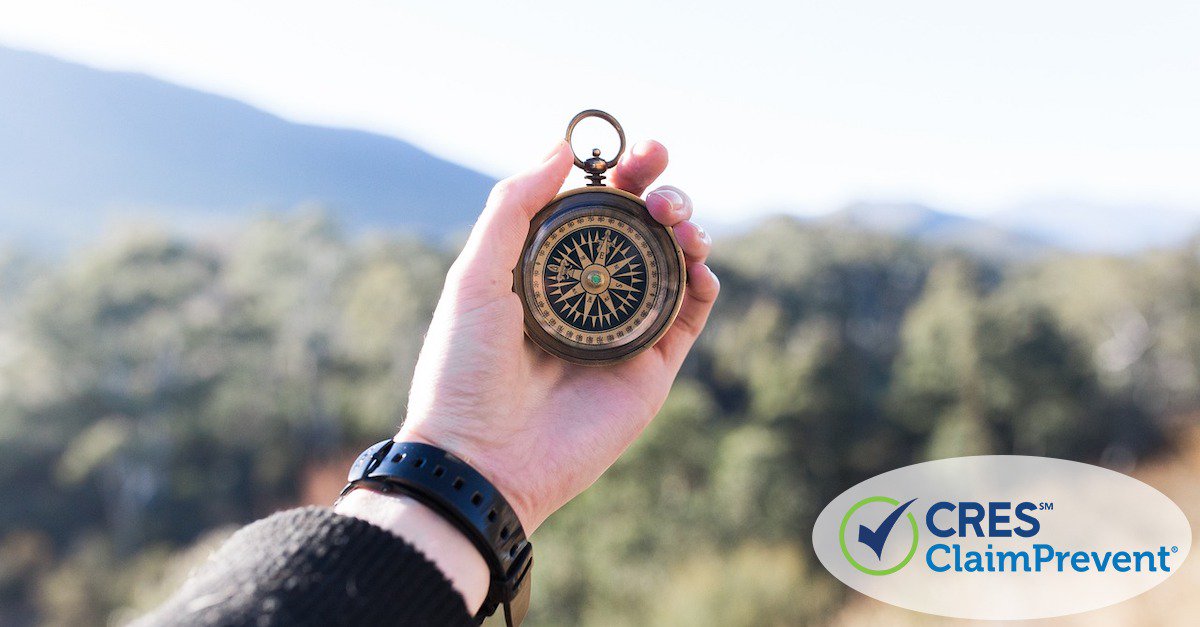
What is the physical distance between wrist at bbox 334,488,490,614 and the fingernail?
1607 mm

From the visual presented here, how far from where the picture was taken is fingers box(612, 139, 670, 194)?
3371 mm

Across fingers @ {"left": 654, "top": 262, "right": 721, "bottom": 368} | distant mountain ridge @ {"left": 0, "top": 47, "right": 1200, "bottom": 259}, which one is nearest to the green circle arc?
fingers @ {"left": 654, "top": 262, "right": 721, "bottom": 368}

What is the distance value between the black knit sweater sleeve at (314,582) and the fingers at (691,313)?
69.4 inches

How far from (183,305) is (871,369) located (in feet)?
75.4

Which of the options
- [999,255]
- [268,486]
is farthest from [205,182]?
[999,255]

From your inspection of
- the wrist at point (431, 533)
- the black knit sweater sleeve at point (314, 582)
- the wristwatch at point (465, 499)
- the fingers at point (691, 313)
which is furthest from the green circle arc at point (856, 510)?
the black knit sweater sleeve at point (314, 582)

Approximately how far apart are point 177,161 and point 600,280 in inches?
1618

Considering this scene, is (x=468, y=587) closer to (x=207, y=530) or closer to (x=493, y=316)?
(x=493, y=316)

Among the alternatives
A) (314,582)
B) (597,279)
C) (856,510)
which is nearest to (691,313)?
(597,279)

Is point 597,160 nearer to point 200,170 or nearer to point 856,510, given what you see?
point 856,510

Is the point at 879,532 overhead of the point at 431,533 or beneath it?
beneath

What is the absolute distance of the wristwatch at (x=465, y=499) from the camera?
2316mm

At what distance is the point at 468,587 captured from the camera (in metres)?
2.27

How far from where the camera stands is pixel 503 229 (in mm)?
2977
